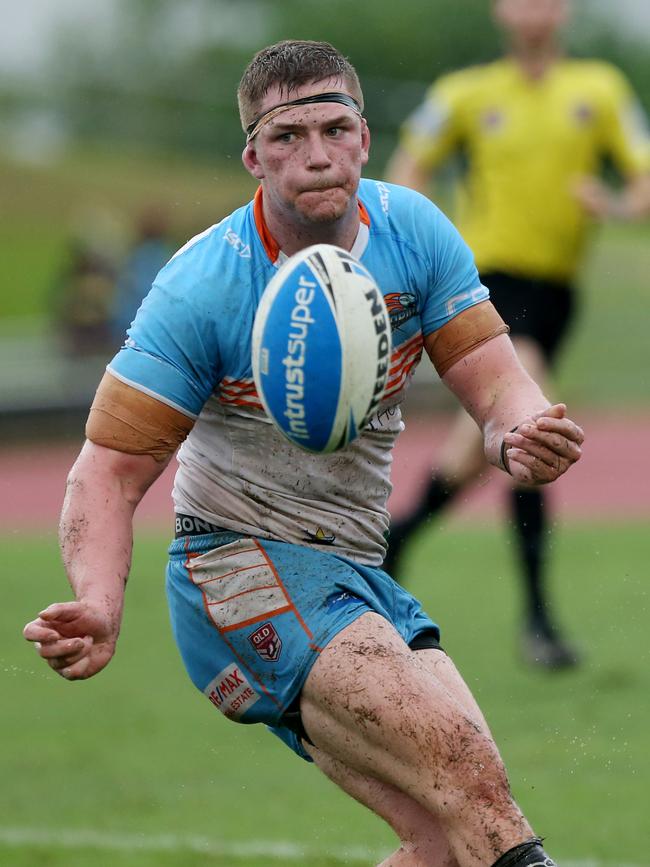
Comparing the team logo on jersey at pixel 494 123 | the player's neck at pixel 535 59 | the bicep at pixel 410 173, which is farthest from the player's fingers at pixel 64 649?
the player's neck at pixel 535 59

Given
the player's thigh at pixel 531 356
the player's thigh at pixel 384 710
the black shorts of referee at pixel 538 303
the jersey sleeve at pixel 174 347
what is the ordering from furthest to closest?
the black shorts of referee at pixel 538 303
the player's thigh at pixel 531 356
the jersey sleeve at pixel 174 347
the player's thigh at pixel 384 710

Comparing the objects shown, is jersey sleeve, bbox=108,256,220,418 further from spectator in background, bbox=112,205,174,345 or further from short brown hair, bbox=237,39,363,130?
spectator in background, bbox=112,205,174,345

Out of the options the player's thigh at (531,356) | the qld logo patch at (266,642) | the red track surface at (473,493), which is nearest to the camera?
the qld logo patch at (266,642)

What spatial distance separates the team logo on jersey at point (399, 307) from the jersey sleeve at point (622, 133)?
4361mm

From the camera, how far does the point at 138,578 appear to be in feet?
37.4

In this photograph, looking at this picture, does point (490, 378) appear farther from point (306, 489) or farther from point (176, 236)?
point (176, 236)

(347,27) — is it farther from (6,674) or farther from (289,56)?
(289,56)

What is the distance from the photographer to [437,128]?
811 centimetres

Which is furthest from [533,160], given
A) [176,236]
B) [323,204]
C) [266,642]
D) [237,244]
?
[176,236]

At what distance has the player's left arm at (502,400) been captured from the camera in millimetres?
3684

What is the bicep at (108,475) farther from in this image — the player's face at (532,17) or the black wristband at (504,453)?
the player's face at (532,17)

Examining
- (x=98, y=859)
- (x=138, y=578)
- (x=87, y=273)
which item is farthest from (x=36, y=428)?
(x=98, y=859)

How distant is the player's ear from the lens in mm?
4004

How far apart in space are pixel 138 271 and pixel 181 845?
1355cm
